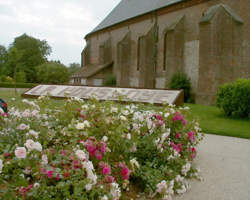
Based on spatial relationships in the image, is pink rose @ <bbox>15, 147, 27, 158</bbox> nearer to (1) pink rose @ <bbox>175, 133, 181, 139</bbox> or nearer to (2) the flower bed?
(2) the flower bed

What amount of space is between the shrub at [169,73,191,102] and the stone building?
48cm

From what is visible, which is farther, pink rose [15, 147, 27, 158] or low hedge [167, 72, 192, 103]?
low hedge [167, 72, 192, 103]

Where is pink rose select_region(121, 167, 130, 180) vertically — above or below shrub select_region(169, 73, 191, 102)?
below

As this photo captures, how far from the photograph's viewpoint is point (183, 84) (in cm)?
1916

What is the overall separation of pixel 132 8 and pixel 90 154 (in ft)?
97.0

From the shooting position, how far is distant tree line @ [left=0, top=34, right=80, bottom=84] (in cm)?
4484

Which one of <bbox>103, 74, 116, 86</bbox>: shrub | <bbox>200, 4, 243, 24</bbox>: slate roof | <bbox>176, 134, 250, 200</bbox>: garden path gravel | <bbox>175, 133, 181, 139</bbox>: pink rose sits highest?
<bbox>200, 4, 243, 24</bbox>: slate roof

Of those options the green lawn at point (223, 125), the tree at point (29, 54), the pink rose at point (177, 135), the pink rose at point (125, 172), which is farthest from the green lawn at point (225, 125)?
the tree at point (29, 54)

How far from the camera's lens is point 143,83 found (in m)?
24.0

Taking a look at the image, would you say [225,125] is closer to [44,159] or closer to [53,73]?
[44,159]

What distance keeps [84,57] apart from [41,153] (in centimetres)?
3886

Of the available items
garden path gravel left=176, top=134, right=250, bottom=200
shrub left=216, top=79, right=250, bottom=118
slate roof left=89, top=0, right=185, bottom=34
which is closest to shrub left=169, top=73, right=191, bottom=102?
slate roof left=89, top=0, right=185, bottom=34

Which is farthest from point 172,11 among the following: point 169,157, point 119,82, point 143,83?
point 169,157

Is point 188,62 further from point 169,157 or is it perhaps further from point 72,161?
point 72,161
